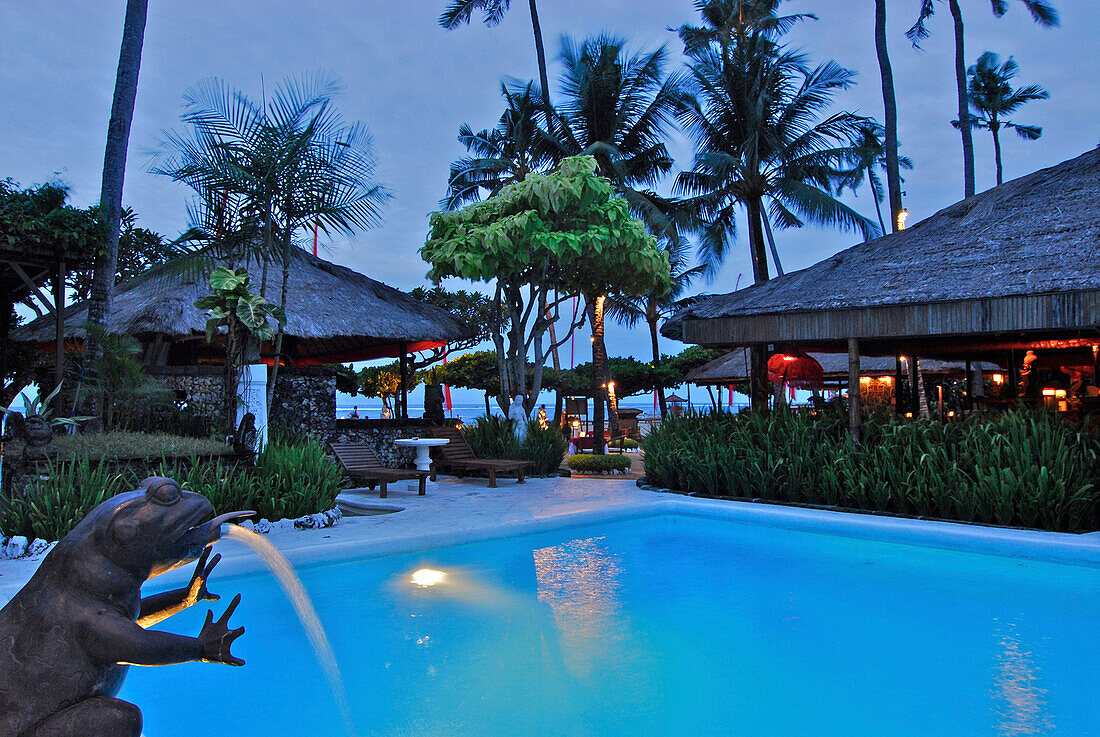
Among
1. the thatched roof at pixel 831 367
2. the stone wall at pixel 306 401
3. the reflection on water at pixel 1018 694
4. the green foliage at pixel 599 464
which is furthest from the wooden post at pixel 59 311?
the thatched roof at pixel 831 367

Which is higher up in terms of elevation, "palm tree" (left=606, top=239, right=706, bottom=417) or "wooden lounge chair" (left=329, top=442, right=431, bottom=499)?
"palm tree" (left=606, top=239, right=706, bottom=417)

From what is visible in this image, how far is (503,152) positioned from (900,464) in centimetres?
1481

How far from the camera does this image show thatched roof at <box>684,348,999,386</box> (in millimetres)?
20141

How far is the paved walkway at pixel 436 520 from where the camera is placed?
17.6ft

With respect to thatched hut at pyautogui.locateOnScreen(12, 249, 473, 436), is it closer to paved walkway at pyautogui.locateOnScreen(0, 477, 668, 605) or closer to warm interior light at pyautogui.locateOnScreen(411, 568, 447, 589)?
paved walkway at pyautogui.locateOnScreen(0, 477, 668, 605)

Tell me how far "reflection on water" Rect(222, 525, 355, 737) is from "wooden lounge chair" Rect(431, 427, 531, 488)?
5803mm

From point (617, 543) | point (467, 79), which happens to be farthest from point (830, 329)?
point (467, 79)

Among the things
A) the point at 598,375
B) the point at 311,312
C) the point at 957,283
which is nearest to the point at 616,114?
Result: the point at 598,375

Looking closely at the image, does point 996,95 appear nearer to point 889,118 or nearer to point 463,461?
point 889,118

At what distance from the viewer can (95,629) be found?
6.04 ft

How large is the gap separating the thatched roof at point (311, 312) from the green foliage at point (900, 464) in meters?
6.26

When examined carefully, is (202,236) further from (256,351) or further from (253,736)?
(253,736)

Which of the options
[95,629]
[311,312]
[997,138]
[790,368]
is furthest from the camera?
[997,138]

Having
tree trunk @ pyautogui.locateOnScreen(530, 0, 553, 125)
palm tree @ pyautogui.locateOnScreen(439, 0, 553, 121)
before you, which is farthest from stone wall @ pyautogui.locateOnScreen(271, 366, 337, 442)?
palm tree @ pyautogui.locateOnScreen(439, 0, 553, 121)
